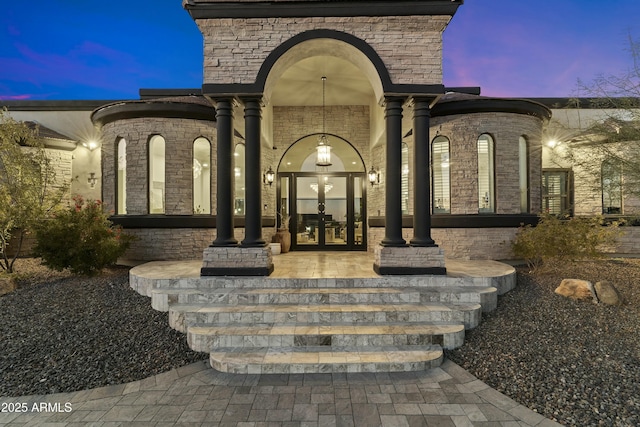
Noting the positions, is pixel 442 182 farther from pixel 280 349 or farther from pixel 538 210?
pixel 280 349

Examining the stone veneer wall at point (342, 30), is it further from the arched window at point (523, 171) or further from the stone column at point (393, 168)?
the arched window at point (523, 171)

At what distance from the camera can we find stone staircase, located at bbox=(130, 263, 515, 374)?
3.26 meters

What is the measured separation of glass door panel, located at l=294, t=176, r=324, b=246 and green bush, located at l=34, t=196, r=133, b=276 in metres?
4.62

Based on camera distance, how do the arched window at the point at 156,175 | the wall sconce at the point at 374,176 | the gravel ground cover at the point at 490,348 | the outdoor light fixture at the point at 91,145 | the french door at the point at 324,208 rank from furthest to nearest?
1. the outdoor light fixture at the point at 91,145
2. the french door at the point at 324,208
3. the wall sconce at the point at 374,176
4. the arched window at the point at 156,175
5. the gravel ground cover at the point at 490,348

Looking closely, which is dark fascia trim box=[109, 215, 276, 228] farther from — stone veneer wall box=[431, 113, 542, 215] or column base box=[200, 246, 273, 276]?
stone veneer wall box=[431, 113, 542, 215]

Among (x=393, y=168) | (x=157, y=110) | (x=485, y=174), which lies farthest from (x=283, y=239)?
(x=485, y=174)

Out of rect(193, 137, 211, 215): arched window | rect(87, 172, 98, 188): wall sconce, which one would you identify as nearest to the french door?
rect(193, 137, 211, 215): arched window

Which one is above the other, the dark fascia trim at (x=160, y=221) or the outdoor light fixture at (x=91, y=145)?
the outdoor light fixture at (x=91, y=145)

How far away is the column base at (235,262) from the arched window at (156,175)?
3246 mm

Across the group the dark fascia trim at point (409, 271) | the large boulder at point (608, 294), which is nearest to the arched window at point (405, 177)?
the dark fascia trim at point (409, 271)

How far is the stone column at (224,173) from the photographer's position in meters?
5.29

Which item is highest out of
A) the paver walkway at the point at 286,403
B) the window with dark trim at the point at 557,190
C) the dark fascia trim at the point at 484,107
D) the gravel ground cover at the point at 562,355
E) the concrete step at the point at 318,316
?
the dark fascia trim at the point at 484,107

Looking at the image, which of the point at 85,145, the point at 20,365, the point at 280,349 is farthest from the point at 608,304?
the point at 85,145

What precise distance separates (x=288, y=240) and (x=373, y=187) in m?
2.88
